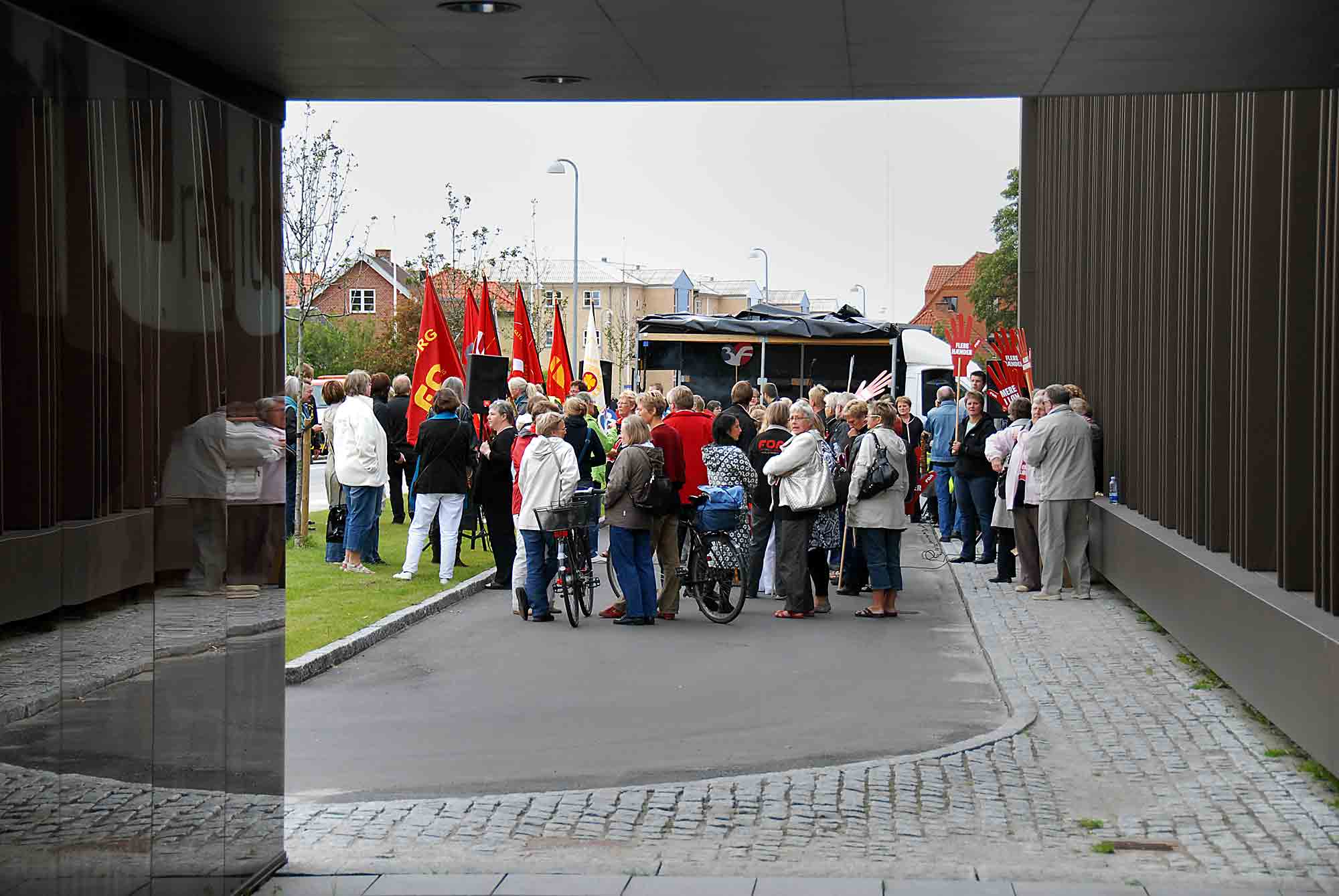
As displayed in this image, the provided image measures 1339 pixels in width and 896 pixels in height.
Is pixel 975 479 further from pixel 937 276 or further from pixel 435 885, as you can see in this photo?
pixel 937 276

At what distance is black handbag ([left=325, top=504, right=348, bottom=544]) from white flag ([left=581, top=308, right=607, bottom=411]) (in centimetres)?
1096

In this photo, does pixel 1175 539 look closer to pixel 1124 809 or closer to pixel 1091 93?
pixel 1124 809

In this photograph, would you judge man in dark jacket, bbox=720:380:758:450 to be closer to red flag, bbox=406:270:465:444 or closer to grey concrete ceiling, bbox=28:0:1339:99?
red flag, bbox=406:270:465:444

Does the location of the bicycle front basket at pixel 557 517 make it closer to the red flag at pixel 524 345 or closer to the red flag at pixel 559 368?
the red flag at pixel 524 345

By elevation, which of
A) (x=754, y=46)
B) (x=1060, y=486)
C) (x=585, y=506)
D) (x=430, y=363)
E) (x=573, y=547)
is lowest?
(x=573, y=547)

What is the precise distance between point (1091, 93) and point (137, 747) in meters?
4.46

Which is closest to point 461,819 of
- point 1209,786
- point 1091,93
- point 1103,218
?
point 1209,786

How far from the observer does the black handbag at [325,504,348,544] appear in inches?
700

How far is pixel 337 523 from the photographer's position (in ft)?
58.4

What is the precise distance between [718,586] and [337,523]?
545cm

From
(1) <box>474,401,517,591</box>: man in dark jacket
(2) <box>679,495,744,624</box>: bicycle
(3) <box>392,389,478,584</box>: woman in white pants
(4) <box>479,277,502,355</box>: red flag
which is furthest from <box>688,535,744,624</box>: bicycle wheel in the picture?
(4) <box>479,277,502,355</box>: red flag

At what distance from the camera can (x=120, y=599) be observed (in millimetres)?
4910

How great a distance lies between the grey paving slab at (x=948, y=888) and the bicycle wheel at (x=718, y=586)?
26.6 ft

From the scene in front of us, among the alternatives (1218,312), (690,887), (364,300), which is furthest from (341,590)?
(364,300)
